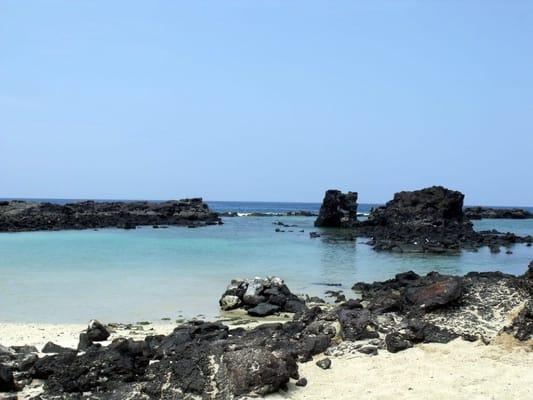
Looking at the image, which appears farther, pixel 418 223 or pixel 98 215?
pixel 98 215

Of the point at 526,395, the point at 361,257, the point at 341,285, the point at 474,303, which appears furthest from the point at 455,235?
the point at 526,395

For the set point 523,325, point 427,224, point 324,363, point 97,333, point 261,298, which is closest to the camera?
point 324,363

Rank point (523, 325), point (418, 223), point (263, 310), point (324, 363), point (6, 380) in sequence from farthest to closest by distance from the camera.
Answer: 1. point (418, 223)
2. point (263, 310)
3. point (523, 325)
4. point (324, 363)
5. point (6, 380)

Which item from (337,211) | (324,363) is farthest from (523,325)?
(337,211)

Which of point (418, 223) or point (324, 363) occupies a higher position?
point (418, 223)

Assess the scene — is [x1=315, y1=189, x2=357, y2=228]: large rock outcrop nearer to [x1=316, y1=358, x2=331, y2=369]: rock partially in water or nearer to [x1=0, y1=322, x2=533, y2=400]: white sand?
[x1=0, y1=322, x2=533, y2=400]: white sand

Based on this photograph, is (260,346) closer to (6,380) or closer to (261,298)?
(6,380)

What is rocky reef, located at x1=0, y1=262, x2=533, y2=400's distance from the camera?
23.0ft

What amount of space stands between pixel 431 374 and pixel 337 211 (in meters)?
53.6

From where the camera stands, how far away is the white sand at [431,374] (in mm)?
6855

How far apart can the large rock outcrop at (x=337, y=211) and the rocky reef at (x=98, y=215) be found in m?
13.2

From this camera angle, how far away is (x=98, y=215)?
64562 millimetres

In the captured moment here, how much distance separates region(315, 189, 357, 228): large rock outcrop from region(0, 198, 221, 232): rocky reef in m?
13.2

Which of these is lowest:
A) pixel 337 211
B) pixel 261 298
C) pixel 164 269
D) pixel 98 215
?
pixel 164 269
